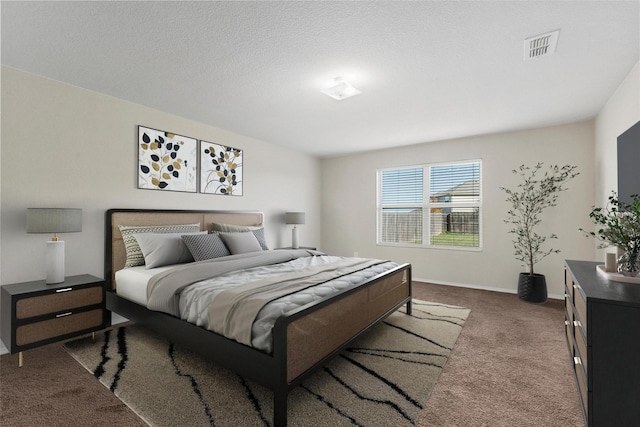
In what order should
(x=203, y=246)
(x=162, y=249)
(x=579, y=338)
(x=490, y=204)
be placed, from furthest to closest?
(x=490, y=204)
(x=203, y=246)
(x=162, y=249)
(x=579, y=338)

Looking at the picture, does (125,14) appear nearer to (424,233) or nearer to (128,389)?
(128,389)

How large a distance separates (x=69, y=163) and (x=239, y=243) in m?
1.80

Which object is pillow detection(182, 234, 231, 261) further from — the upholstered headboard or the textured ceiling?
the textured ceiling

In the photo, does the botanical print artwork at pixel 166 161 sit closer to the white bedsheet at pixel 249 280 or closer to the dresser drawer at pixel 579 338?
the white bedsheet at pixel 249 280

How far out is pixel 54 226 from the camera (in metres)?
2.46

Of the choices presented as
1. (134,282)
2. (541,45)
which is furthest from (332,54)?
(134,282)

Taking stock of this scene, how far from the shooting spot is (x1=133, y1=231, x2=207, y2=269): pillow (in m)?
2.95

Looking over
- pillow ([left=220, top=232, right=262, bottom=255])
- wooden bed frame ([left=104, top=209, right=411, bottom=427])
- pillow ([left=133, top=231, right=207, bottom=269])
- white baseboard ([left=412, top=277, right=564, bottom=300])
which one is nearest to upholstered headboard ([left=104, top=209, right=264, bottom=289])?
wooden bed frame ([left=104, top=209, right=411, bottom=427])

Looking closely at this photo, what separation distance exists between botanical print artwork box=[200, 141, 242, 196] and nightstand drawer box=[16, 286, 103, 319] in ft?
5.86

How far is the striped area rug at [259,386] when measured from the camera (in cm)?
171

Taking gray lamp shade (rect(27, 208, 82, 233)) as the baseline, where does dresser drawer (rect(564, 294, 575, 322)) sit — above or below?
below

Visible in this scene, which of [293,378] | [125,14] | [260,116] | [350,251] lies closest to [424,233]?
[350,251]

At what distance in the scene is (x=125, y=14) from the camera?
73.9 inches

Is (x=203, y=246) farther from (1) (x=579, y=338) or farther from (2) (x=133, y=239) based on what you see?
(1) (x=579, y=338)
